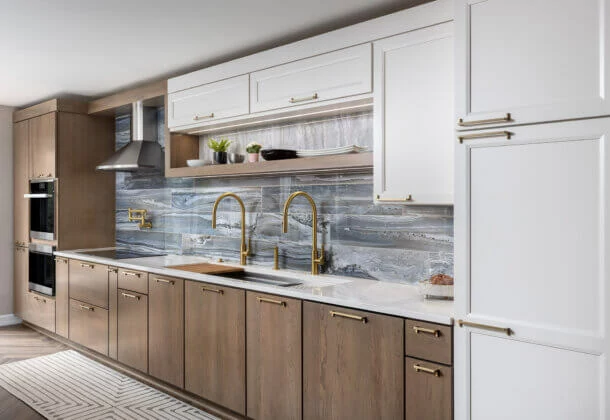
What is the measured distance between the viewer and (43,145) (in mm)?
5262

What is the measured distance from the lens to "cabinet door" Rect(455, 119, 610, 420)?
187 cm

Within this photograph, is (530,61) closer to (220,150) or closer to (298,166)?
Result: (298,166)

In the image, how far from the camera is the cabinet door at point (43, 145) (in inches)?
201

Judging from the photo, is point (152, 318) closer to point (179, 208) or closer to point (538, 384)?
point (179, 208)

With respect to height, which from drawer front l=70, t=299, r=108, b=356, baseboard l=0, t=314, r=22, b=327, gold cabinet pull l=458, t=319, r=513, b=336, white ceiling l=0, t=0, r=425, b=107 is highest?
white ceiling l=0, t=0, r=425, b=107

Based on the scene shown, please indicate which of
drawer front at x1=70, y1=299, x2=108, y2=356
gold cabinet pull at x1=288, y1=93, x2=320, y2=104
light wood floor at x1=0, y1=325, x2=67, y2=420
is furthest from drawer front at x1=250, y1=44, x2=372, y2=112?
light wood floor at x1=0, y1=325, x2=67, y2=420

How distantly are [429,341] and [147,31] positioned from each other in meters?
2.46

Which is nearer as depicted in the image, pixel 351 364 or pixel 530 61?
pixel 530 61

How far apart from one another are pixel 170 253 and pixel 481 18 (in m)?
3.49

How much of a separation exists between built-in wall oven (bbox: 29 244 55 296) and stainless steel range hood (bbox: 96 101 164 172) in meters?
1.19

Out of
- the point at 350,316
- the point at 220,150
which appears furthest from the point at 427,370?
the point at 220,150

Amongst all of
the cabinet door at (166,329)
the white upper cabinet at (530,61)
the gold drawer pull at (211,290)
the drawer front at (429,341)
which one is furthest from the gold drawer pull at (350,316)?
the cabinet door at (166,329)

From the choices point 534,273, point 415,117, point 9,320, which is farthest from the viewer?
point 9,320

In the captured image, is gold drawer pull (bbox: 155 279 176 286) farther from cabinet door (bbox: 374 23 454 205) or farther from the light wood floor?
cabinet door (bbox: 374 23 454 205)
